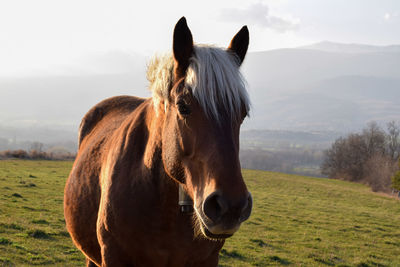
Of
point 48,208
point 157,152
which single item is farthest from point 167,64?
point 48,208

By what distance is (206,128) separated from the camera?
7.72 feet

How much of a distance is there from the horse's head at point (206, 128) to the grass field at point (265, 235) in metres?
6.64

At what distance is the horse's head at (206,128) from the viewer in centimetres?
213

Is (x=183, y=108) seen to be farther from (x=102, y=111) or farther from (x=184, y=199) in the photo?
(x=102, y=111)

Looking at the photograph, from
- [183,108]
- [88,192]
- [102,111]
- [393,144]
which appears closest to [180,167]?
[183,108]

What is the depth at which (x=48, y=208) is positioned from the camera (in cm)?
1411

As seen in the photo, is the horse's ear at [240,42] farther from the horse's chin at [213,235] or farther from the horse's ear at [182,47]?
the horse's chin at [213,235]

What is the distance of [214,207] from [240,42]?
1.51 meters

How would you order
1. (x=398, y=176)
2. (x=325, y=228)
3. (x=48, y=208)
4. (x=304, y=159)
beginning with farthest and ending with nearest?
(x=304, y=159) < (x=398, y=176) < (x=325, y=228) < (x=48, y=208)

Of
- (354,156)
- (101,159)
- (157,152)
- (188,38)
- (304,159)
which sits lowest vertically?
(304,159)

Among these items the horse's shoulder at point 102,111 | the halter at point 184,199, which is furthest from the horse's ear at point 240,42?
the horse's shoulder at point 102,111

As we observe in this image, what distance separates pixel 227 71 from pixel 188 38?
39cm

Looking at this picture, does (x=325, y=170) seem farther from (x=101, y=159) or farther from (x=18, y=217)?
(x=101, y=159)

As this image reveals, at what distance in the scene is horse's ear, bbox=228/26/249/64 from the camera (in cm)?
300
